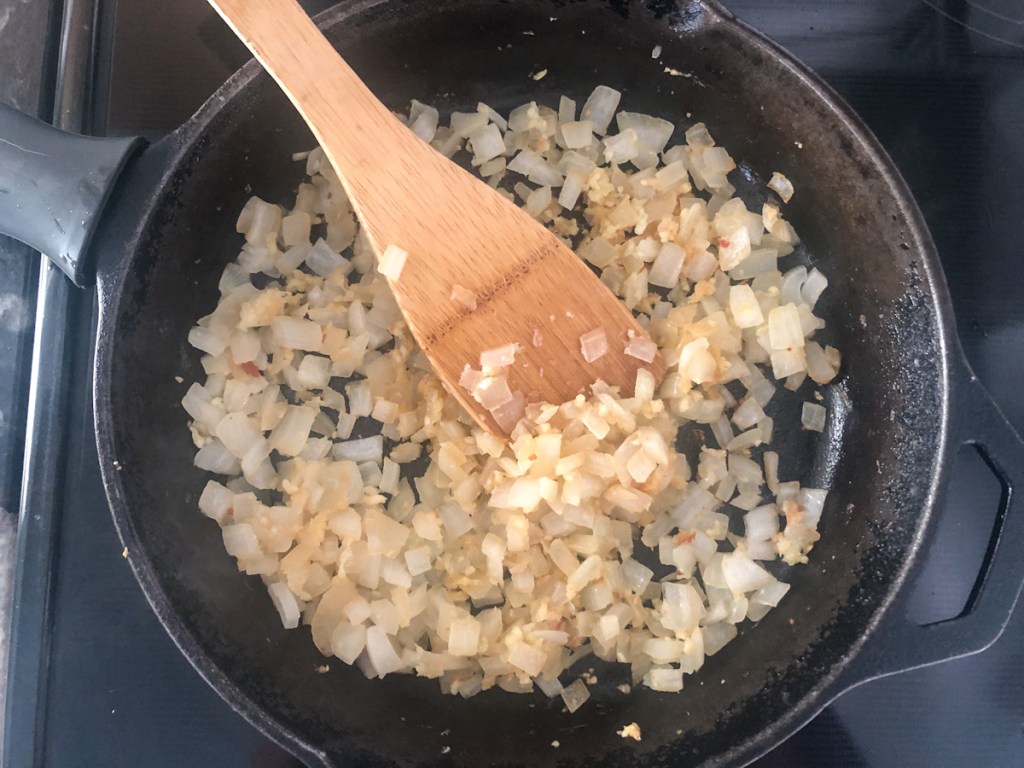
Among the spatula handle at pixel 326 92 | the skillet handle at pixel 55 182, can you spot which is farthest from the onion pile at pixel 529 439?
the skillet handle at pixel 55 182

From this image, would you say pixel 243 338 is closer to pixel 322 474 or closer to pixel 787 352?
pixel 322 474

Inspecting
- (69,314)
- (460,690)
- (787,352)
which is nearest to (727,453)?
(787,352)

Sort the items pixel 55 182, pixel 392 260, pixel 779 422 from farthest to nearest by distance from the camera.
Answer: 1. pixel 779 422
2. pixel 392 260
3. pixel 55 182

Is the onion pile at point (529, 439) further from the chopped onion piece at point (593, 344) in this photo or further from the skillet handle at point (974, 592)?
the skillet handle at point (974, 592)

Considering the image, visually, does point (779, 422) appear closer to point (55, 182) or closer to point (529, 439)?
point (529, 439)

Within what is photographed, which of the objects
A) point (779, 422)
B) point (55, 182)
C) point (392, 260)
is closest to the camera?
point (55, 182)

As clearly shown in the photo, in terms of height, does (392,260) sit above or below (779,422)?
above

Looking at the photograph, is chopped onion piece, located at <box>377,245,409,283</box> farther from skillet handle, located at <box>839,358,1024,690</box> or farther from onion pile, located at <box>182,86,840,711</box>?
skillet handle, located at <box>839,358,1024,690</box>

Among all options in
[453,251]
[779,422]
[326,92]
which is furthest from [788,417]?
[326,92]

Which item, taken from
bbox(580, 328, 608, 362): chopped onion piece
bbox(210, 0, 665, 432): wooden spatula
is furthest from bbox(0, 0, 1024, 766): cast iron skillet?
bbox(580, 328, 608, 362): chopped onion piece
